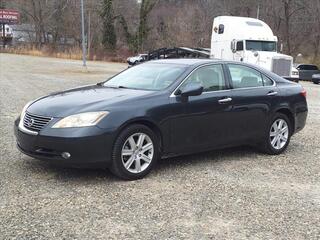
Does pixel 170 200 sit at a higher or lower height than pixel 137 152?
lower

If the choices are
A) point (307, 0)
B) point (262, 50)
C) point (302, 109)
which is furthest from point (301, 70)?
point (302, 109)

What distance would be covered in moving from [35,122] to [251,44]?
73.6 feet

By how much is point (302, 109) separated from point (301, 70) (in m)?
32.8

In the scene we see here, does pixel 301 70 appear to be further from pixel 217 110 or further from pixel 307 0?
pixel 217 110

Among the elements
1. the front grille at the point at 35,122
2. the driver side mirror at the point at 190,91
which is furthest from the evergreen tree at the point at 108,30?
the front grille at the point at 35,122

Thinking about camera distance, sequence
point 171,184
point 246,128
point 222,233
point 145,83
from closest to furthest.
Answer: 1. point 222,233
2. point 171,184
3. point 145,83
4. point 246,128

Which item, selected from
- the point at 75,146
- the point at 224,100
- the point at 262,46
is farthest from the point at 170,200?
the point at 262,46

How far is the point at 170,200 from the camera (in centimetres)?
534

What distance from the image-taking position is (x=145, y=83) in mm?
6820

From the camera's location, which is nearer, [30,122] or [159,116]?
[30,122]

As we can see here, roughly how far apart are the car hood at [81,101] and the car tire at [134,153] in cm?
39

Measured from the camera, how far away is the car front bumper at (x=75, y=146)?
18.4 ft

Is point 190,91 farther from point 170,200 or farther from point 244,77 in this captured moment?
point 170,200

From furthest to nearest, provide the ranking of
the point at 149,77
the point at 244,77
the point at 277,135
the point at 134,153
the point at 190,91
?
the point at 277,135 < the point at 244,77 < the point at 149,77 < the point at 190,91 < the point at 134,153
